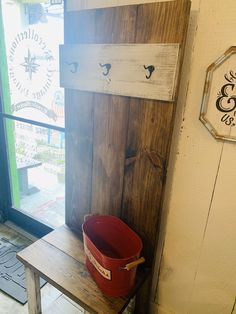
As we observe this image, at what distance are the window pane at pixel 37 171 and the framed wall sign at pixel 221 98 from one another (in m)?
1.04

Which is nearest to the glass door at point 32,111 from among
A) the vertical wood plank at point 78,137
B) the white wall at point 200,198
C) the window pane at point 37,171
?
the window pane at point 37,171

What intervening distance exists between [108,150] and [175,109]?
0.37 meters

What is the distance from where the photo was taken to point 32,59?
1.51m

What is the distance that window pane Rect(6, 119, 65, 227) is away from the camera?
5.72ft

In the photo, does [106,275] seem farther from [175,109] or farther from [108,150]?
[175,109]

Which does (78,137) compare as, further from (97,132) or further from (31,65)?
(31,65)

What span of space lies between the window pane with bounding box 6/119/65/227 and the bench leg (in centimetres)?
73

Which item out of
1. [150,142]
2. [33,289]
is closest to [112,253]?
[33,289]

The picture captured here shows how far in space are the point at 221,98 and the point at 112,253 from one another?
2.77 ft

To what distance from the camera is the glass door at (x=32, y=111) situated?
1428 mm

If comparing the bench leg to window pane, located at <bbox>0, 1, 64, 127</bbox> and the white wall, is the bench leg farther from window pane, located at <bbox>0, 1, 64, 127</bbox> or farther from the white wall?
window pane, located at <bbox>0, 1, 64, 127</bbox>

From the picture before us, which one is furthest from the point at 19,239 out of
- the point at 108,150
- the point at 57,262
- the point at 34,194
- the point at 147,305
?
the point at 108,150

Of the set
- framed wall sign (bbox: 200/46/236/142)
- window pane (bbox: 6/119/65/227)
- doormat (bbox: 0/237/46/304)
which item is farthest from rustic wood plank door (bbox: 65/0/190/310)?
doormat (bbox: 0/237/46/304)

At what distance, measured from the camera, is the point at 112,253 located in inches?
45.4
